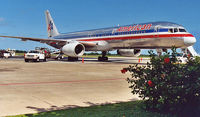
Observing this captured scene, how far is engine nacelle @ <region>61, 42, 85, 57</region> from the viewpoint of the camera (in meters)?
25.8

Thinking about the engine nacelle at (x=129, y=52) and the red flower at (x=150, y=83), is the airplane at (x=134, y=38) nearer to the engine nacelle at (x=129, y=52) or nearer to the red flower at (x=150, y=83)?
the engine nacelle at (x=129, y=52)

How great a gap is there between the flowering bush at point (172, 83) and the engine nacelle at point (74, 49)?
70.2 ft

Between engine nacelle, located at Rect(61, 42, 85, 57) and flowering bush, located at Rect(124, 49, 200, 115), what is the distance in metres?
21.4

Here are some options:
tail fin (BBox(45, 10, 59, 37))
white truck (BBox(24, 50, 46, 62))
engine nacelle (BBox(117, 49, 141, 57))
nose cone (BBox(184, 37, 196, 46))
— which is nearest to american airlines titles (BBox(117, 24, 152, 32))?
nose cone (BBox(184, 37, 196, 46))

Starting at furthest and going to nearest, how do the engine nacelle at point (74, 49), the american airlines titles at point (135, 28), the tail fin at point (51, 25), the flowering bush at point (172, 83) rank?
the tail fin at point (51, 25) → the engine nacelle at point (74, 49) → the american airlines titles at point (135, 28) → the flowering bush at point (172, 83)

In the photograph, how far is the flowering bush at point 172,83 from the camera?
4.32 m

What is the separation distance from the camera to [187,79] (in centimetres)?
443

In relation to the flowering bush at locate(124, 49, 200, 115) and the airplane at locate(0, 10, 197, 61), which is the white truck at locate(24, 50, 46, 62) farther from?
the flowering bush at locate(124, 49, 200, 115)

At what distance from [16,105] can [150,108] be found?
11.1 ft

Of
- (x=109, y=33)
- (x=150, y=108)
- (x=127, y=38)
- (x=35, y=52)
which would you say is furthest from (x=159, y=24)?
(x=150, y=108)

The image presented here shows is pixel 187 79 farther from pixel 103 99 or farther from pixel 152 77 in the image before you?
pixel 103 99

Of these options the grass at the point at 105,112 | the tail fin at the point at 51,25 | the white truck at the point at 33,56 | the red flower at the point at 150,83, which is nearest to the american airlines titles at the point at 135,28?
the white truck at the point at 33,56

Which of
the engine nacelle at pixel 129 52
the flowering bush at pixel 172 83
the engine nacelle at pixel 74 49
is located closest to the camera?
the flowering bush at pixel 172 83

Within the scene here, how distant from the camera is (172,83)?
443cm
